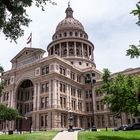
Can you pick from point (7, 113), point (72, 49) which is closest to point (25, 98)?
point (7, 113)

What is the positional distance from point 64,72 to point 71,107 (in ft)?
31.8

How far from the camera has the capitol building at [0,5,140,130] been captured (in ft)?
208

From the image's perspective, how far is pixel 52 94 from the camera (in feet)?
209

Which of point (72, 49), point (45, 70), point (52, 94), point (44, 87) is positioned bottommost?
point (52, 94)

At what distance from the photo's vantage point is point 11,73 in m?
76.3

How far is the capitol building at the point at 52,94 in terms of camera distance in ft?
208

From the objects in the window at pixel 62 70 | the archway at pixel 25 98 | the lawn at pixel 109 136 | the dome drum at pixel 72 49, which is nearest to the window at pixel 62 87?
the window at pixel 62 70

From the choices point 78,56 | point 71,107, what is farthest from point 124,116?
point 78,56

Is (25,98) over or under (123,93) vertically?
over

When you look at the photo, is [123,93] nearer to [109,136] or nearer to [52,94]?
[109,136]

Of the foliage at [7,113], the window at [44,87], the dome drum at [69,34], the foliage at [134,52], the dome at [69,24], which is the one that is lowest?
the foliage at [7,113]

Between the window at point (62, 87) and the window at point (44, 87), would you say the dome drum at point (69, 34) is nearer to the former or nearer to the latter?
the window at point (62, 87)

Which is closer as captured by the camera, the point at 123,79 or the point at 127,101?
the point at 127,101

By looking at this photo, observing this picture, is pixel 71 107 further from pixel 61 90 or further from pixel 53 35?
pixel 53 35
